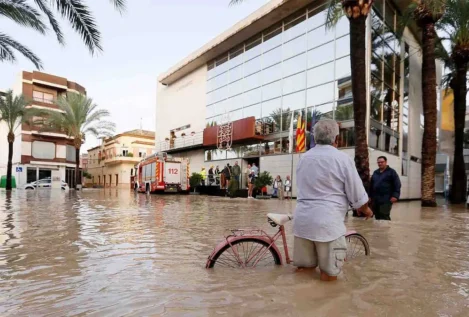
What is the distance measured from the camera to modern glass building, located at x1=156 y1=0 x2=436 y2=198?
2030 centimetres

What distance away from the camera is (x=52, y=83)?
48125 millimetres

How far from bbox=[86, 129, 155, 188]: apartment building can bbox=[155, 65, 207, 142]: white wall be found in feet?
62.3

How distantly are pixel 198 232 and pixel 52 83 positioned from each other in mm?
48682

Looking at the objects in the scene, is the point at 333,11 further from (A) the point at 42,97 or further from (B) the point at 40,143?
(A) the point at 42,97

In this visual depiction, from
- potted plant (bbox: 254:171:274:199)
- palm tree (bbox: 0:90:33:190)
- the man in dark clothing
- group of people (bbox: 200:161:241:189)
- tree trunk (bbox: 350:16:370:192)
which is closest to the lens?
the man in dark clothing

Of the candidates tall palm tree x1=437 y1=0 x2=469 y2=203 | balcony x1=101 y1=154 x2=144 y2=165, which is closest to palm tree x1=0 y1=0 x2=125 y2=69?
tall palm tree x1=437 y1=0 x2=469 y2=203

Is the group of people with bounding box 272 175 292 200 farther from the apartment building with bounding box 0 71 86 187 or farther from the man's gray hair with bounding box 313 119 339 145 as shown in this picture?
the apartment building with bounding box 0 71 86 187

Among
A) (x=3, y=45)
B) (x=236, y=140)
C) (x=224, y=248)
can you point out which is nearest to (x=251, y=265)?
(x=224, y=248)

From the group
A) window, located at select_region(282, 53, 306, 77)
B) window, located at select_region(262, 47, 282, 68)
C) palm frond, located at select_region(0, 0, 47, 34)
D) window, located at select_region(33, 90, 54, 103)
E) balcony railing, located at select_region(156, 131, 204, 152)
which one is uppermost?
window, located at select_region(33, 90, 54, 103)

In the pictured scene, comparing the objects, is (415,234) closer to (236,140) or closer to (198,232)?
(198,232)

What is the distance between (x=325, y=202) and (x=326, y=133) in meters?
0.66

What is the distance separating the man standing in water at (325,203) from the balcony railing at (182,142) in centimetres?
2748

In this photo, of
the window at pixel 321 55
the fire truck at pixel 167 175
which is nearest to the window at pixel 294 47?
the window at pixel 321 55

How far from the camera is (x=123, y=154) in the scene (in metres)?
59.0
